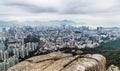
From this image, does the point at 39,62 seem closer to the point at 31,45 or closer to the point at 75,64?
the point at 75,64

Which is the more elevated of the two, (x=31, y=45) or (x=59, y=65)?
(x=59, y=65)

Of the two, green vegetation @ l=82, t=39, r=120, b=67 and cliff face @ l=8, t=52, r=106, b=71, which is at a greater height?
cliff face @ l=8, t=52, r=106, b=71

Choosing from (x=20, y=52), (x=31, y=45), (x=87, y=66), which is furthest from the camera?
(x=31, y=45)

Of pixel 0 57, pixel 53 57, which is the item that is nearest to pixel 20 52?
pixel 0 57

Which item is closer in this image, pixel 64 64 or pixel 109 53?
pixel 64 64

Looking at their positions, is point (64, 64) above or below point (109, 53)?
above

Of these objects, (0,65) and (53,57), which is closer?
(53,57)

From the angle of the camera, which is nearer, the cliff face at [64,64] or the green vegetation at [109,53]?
the cliff face at [64,64]

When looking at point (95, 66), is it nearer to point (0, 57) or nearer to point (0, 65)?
point (0, 65)

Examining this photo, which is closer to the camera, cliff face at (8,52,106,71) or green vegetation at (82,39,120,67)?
cliff face at (8,52,106,71)

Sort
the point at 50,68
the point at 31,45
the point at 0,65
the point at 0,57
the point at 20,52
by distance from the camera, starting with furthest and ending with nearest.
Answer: the point at 31,45 → the point at 20,52 → the point at 0,57 → the point at 0,65 → the point at 50,68

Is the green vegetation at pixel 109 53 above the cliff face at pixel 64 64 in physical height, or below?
below
